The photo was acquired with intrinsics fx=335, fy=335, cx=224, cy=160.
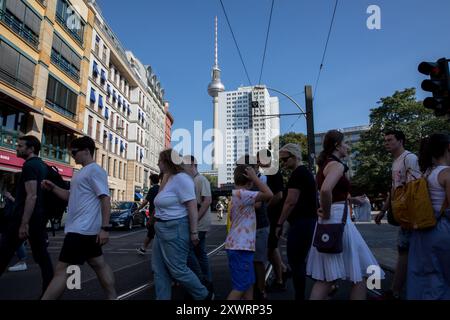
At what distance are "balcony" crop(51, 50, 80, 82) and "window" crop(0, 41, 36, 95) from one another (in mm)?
2912

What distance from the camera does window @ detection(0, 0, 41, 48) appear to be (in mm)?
19000

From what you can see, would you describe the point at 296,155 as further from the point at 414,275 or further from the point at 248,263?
the point at 414,275

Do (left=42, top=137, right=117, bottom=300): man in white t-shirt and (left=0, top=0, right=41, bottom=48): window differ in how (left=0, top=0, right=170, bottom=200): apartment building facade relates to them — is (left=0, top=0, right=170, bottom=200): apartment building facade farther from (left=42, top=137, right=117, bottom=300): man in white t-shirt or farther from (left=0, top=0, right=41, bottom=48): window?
(left=42, top=137, right=117, bottom=300): man in white t-shirt

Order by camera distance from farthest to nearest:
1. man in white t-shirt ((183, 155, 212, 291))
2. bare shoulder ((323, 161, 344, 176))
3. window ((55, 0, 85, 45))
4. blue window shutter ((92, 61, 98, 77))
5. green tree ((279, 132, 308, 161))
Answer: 1. green tree ((279, 132, 308, 161))
2. blue window shutter ((92, 61, 98, 77))
3. window ((55, 0, 85, 45))
4. man in white t-shirt ((183, 155, 212, 291))
5. bare shoulder ((323, 161, 344, 176))

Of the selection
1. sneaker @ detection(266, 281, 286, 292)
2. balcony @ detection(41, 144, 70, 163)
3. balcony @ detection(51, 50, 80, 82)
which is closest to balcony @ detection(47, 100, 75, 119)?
balcony @ detection(41, 144, 70, 163)

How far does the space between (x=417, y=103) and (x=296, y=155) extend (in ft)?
121

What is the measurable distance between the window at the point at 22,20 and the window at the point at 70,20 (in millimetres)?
3458

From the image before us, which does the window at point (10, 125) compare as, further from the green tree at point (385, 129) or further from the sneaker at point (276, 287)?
the green tree at point (385, 129)

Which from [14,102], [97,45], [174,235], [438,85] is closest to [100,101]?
[97,45]

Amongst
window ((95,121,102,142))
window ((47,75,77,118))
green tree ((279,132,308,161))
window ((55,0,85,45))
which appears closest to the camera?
window ((47,75,77,118))

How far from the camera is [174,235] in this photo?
324 centimetres

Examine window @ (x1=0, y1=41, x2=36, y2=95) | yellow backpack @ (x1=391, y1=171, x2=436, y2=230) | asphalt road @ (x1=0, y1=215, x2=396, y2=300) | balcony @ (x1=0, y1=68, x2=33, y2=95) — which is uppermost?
window @ (x1=0, y1=41, x2=36, y2=95)

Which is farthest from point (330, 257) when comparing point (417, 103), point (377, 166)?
point (417, 103)

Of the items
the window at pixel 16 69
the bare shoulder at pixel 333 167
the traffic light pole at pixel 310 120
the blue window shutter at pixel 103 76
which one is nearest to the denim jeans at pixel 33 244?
the bare shoulder at pixel 333 167
